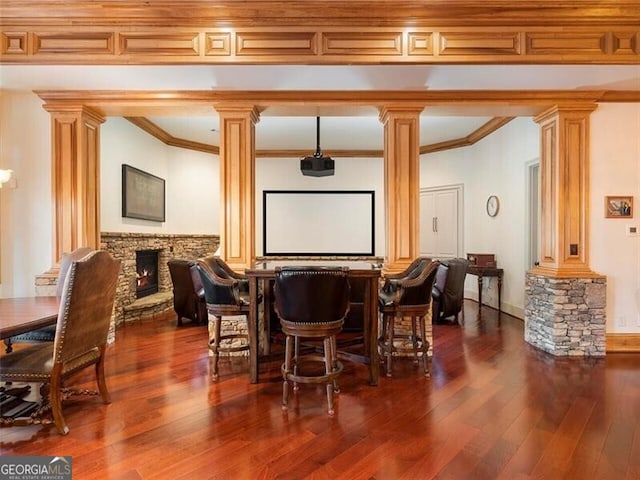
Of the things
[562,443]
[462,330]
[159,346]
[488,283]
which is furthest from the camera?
[488,283]

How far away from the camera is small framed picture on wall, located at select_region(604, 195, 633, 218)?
3.52 m

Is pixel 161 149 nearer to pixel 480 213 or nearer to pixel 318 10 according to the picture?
pixel 318 10

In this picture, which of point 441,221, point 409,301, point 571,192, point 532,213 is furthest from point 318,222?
point 571,192

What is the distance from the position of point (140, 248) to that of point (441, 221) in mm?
5315

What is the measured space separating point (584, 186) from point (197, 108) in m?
4.12

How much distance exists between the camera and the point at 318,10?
9.19 feet

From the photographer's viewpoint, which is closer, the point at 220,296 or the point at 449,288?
the point at 220,296

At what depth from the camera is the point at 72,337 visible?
2.08 meters

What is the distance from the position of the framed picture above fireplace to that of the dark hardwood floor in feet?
8.39

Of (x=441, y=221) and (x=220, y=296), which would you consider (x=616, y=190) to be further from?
(x=220, y=296)

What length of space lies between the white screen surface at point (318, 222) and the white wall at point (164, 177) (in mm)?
1154

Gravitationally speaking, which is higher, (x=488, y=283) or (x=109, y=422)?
(x=488, y=283)

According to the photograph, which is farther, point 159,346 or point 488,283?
point 488,283

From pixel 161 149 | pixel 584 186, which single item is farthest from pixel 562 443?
pixel 161 149
